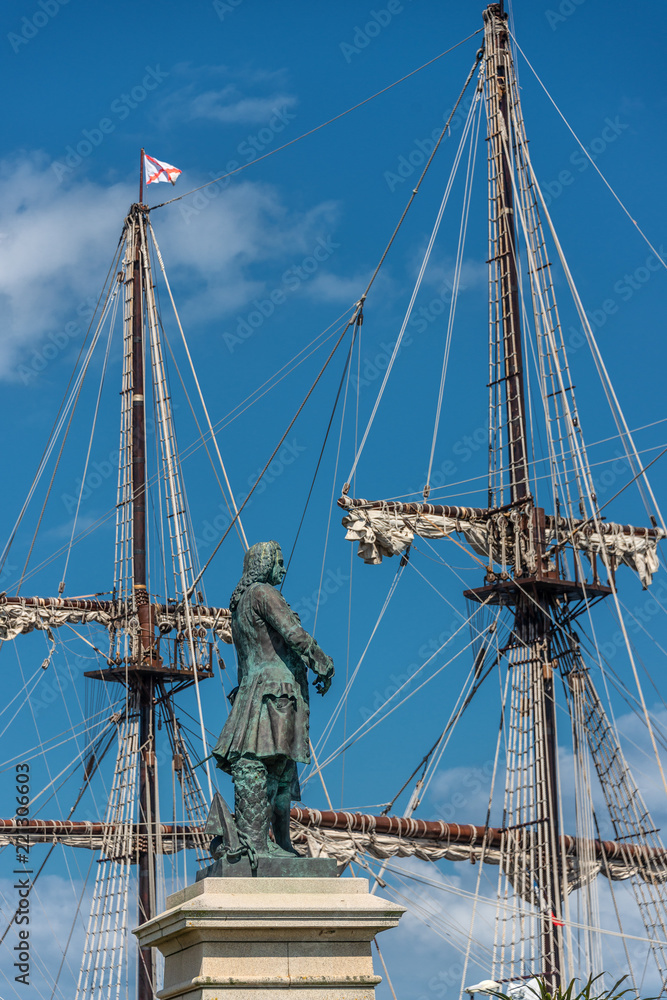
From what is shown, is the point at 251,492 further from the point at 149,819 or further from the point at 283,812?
the point at 149,819

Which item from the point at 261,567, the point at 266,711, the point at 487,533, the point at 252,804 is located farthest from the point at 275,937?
the point at 487,533

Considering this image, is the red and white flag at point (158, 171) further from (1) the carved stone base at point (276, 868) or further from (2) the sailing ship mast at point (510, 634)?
(1) the carved stone base at point (276, 868)

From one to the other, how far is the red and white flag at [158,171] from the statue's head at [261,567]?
32991 millimetres

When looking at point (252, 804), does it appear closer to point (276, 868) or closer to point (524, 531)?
point (276, 868)

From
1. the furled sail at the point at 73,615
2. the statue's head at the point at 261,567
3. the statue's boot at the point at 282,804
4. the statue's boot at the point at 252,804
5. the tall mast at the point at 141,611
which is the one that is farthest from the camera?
the furled sail at the point at 73,615

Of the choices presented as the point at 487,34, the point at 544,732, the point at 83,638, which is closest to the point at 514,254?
the point at 487,34

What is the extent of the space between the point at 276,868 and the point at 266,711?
4.47 feet

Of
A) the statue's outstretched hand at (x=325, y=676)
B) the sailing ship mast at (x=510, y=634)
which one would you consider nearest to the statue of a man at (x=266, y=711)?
the statue's outstretched hand at (x=325, y=676)

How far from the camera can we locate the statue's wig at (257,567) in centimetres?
1480

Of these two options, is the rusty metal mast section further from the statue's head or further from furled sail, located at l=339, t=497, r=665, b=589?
the statue's head

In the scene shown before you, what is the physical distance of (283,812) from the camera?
14391mm

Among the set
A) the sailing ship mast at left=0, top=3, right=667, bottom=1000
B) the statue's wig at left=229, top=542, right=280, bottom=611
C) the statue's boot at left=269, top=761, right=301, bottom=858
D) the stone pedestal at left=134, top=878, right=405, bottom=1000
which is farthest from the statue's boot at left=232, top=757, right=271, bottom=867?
the sailing ship mast at left=0, top=3, right=667, bottom=1000

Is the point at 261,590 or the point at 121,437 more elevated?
the point at 121,437

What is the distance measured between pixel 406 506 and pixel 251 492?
863 centimetres
